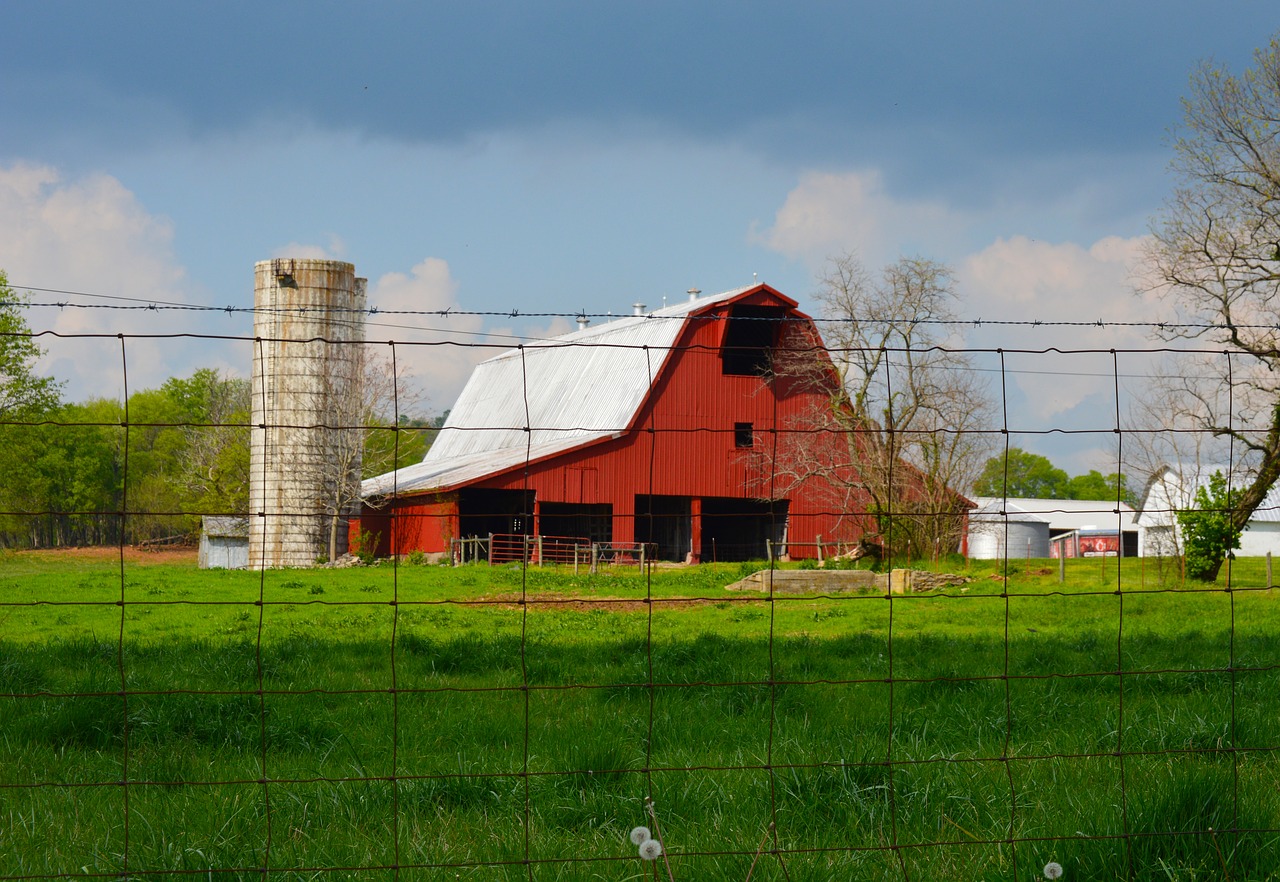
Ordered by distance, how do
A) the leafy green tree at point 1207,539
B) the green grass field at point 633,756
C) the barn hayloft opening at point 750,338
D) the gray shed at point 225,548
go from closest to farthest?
the green grass field at point 633,756 < the leafy green tree at point 1207,539 < the barn hayloft opening at point 750,338 < the gray shed at point 225,548

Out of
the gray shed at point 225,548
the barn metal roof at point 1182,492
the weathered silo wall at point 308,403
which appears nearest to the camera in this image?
the barn metal roof at point 1182,492

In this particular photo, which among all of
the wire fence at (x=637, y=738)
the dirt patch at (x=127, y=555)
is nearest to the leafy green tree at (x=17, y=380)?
the dirt patch at (x=127, y=555)

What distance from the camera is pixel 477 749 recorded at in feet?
18.5

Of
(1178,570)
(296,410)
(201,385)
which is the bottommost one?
(1178,570)

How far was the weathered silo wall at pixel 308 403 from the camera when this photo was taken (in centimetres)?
2939

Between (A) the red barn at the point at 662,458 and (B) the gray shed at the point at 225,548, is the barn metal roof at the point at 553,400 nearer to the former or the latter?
(A) the red barn at the point at 662,458

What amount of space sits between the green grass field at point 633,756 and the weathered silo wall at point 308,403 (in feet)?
60.8

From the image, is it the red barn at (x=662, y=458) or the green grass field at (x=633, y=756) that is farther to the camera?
the red barn at (x=662, y=458)

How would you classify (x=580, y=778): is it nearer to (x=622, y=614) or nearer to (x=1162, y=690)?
(x=1162, y=690)

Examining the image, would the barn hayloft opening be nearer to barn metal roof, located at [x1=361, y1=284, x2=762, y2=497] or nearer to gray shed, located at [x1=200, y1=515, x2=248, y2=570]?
barn metal roof, located at [x1=361, y1=284, x2=762, y2=497]

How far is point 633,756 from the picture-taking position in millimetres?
5371

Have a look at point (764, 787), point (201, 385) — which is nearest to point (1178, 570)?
point (764, 787)

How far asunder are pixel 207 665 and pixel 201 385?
69.6m

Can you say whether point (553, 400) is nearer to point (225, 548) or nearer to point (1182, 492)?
point (225, 548)
